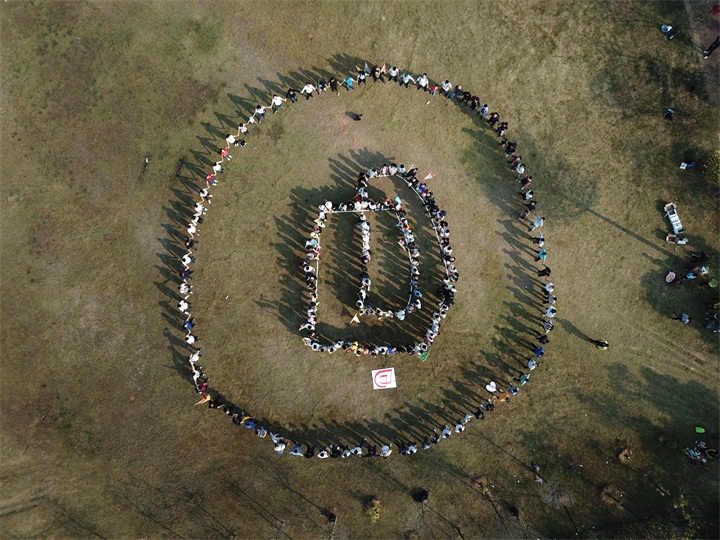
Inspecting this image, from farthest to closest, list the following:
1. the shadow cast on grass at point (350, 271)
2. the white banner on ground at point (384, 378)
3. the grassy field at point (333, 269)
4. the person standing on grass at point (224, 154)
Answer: the white banner on ground at point (384, 378) → the shadow cast on grass at point (350, 271) → the person standing on grass at point (224, 154) → the grassy field at point (333, 269)

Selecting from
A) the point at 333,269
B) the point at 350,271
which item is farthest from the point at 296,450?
the point at 350,271

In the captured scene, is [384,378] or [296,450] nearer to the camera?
[296,450]

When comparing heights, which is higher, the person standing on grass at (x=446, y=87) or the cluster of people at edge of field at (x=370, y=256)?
the person standing on grass at (x=446, y=87)

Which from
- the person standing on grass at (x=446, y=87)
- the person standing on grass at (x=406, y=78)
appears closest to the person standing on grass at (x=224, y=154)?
the person standing on grass at (x=406, y=78)

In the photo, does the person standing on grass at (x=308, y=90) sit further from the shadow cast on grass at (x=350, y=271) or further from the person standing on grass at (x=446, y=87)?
the person standing on grass at (x=446, y=87)

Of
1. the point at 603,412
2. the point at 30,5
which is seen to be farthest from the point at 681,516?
Answer: the point at 30,5

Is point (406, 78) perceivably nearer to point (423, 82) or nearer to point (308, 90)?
point (423, 82)
